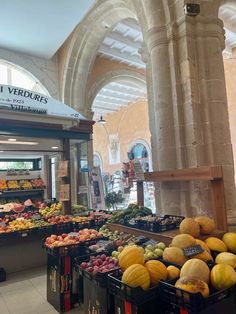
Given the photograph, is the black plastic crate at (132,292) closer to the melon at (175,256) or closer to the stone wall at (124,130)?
the melon at (175,256)

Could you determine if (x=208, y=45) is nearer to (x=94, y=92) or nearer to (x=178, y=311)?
(x=178, y=311)

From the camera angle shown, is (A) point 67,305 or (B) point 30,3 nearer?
(A) point 67,305

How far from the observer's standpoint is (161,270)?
175 centimetres

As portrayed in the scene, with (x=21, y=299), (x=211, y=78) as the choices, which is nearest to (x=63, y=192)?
(x=21, y=299)

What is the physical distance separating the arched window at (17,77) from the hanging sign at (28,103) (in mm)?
3237

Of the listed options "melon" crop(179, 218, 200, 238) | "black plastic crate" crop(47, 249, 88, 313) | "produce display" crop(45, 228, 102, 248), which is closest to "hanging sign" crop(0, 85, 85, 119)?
"produce display" crop(45, 228, 102, 248)

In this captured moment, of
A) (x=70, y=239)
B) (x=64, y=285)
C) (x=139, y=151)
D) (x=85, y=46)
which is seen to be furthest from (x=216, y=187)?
(x=139, y=151)

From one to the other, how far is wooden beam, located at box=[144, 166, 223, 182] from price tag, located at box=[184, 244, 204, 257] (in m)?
0.77

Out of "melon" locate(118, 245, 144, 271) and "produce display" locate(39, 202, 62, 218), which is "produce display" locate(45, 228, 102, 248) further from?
"produce display" locate(39, 202, 62, 218)

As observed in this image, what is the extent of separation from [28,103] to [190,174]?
8.55ft

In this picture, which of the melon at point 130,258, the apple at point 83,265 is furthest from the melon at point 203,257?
the apple at point 83,265

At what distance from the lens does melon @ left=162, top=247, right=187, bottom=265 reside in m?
1.95

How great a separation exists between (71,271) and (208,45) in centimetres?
314

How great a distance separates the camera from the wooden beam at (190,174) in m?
2.48
